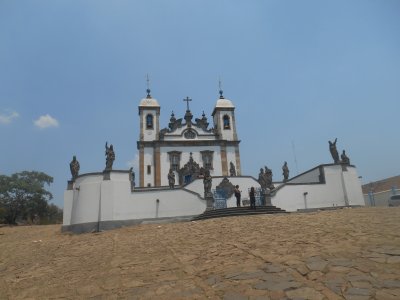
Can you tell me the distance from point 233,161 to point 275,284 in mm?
34785

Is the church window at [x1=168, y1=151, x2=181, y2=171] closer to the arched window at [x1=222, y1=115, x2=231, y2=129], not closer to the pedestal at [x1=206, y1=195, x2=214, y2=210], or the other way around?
the arched window at [x1=222, y1=115, x2=231, y2=129]

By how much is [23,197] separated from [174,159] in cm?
2023

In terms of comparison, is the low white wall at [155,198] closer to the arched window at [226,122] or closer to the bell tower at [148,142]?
the bell tower at [148,142]

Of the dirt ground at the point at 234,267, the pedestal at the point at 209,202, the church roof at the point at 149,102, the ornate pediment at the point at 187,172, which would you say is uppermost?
the church roof at the point at 149,102

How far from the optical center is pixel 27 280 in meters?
8.20

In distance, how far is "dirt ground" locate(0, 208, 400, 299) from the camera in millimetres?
5590

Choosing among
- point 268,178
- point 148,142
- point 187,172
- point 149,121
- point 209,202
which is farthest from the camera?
point 149,121

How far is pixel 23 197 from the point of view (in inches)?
1651

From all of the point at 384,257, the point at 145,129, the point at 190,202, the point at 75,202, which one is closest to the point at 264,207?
the point at 190,202

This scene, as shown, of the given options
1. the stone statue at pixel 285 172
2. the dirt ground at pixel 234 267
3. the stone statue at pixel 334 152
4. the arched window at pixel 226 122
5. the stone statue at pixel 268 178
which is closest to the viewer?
the dirt ground at pixel 234 267

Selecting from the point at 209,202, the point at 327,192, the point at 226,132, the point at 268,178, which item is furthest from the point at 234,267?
the point at 226,132

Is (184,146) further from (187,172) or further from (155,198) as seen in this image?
(155,198)

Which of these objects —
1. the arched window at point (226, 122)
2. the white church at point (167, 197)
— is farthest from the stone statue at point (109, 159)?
the arched window at point (226, 122)

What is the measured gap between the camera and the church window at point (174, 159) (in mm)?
38838
